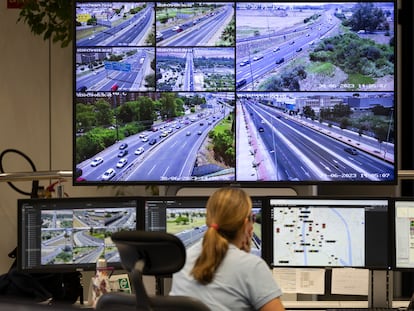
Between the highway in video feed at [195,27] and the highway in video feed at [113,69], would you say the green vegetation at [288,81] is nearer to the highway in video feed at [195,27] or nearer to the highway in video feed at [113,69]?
the highway in video feed at [195,27]

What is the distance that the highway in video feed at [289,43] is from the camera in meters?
3.60

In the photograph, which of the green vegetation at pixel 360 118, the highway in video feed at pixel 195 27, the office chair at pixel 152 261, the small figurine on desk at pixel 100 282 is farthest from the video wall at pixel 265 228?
the office chair at pixel 152 261

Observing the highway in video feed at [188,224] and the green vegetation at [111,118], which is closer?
the highway in video feed at [188,224]

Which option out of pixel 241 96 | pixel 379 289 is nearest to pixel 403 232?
pixel 379 289

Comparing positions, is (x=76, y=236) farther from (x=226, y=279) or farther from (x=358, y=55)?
(x=358, y=55)

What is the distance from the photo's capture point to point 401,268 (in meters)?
3.33

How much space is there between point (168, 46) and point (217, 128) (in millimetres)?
415

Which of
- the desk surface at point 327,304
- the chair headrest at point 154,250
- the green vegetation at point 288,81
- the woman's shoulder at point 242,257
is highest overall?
the green vegetation at point 288,81

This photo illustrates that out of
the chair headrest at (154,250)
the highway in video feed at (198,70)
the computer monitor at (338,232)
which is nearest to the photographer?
the chair headrest at (154,250)

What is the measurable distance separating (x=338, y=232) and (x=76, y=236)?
1052 millimetres

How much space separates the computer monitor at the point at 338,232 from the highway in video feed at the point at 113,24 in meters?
1.00

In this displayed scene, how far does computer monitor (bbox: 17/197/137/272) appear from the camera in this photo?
3.36m

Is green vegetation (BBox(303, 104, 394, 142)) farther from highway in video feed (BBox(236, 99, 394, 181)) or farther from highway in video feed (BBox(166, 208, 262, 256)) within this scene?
highway in video feed (BBox(166, 208, 262, 256))

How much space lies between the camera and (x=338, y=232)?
10.9 ft
